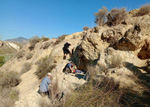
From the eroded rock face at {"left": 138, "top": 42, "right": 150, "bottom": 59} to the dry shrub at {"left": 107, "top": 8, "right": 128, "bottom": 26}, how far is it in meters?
2.83

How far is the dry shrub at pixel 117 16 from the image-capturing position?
5.94 metres

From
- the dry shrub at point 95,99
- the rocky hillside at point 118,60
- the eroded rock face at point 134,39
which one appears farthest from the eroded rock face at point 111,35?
the dry shrub at point 95,99

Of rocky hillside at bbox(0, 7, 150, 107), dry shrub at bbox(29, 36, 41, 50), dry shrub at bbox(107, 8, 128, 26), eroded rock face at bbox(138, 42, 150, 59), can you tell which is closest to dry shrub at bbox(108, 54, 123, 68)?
rocky hillside at bbox(0, 7, 150, 107)

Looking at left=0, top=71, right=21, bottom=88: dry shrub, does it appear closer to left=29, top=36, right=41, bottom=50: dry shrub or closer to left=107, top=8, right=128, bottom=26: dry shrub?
left=107, top=8, right=128, bottom=26: dry shrub

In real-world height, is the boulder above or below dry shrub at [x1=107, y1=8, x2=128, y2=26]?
below

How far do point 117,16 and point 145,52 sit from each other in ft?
11.7

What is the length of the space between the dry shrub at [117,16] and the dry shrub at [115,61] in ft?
11.0

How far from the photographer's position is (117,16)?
607 centimetres

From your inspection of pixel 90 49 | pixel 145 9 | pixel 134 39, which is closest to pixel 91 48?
pixel 90 49

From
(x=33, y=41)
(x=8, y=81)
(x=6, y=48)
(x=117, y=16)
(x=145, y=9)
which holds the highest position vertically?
(x=6, y=48)

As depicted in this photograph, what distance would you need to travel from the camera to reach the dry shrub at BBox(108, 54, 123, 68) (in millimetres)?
3422

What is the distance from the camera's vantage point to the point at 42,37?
54.1 ft

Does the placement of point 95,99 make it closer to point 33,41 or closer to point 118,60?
point 118,60

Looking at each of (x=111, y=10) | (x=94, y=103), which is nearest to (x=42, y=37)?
(x=111, y=10)
